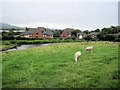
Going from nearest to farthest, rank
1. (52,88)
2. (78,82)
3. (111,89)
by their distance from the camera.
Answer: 1. (111,89)
2. (52,88)
3. (78,82)

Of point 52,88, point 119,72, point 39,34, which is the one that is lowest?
point 52,88

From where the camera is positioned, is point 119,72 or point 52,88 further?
point 119,72

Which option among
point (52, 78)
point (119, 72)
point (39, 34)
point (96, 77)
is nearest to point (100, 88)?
point (96, 77)

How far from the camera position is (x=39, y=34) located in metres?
67.0

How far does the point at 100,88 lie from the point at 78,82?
3.53ft

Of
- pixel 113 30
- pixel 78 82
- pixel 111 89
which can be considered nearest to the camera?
pixel 111 89

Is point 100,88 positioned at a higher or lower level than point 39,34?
lower

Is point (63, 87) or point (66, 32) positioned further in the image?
point (66, 32)

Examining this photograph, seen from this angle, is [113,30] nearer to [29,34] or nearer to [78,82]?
[29,34]

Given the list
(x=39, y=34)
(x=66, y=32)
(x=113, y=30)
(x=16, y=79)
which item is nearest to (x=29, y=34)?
(x=39, y=34)

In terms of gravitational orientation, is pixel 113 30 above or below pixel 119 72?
above

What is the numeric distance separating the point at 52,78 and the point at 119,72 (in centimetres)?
A: 397

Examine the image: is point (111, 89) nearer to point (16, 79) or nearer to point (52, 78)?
point (52, 78)

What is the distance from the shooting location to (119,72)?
5.54 metres
